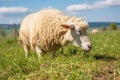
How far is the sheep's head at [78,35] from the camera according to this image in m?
9.06

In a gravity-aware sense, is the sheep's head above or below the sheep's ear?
below

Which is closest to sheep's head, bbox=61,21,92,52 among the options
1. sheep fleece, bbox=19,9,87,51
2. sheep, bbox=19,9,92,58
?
sheep, bbox=19,9,92,58

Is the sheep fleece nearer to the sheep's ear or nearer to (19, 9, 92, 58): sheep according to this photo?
(19, 9, 92, 58): sheep

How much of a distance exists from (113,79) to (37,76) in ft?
4.33

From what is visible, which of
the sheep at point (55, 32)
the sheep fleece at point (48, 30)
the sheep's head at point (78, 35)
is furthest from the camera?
the sheep fleece at point (48, 30)

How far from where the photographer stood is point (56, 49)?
10.2 metres

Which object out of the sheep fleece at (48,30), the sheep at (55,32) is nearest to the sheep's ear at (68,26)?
the sheep at (55,32)

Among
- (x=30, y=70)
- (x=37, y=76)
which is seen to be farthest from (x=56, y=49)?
(x=37, y=76)

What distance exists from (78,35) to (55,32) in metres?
0.74

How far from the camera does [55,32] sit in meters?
9.66

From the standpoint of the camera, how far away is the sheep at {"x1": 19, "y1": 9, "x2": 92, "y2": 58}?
9266 millimetres

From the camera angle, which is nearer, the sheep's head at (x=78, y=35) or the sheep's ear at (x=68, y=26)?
the sheep's head at (x=78, y=35)

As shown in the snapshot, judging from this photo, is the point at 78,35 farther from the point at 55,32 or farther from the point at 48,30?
the point at 48,30

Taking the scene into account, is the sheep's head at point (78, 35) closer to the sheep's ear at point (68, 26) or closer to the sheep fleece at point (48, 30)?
the sheep's ear at point (68, 26)
